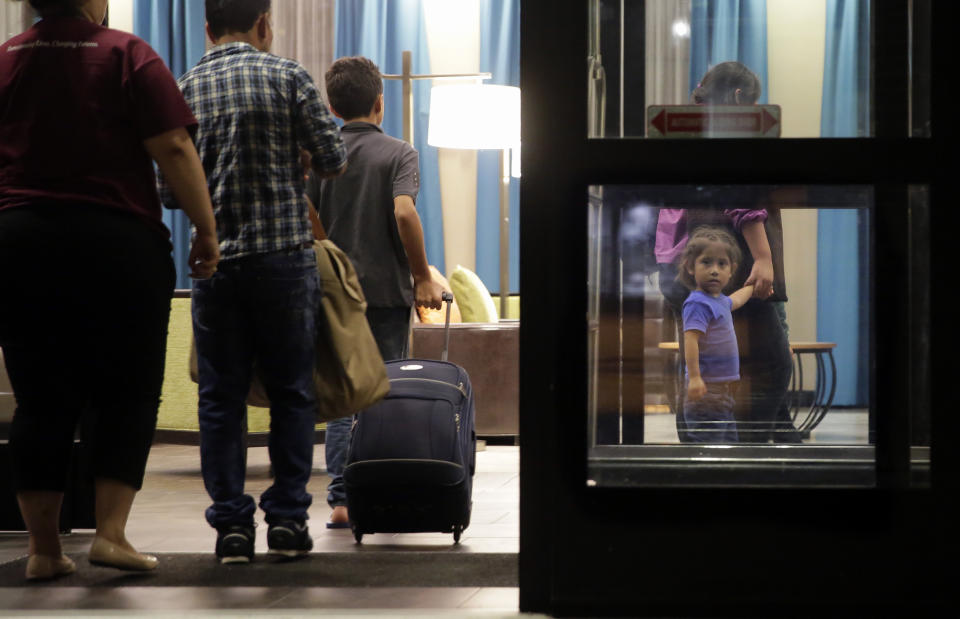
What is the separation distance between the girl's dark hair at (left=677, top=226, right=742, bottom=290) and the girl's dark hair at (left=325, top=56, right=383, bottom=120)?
122 cm

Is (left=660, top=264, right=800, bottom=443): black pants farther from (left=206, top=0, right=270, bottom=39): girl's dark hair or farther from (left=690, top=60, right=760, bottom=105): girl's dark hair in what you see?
(left=206, top=0, right=270, bottom=39): girl's dark hair

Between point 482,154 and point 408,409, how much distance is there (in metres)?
5.72

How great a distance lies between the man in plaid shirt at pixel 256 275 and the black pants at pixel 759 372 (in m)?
0.80

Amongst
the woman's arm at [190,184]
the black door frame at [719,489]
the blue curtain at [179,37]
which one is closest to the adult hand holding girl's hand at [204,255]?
the woman's arm at [190,184]

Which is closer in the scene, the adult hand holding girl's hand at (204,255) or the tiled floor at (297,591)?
the tiled floor at (297,591)

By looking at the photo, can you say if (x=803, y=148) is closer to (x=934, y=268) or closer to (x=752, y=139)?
(x=752, y=139)

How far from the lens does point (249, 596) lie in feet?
7.54

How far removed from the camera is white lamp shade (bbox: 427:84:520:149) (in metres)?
6.52

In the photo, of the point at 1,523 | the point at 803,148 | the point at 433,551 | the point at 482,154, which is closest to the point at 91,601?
the point at 433,551

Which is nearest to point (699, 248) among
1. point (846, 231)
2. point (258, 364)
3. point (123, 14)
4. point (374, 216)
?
point (846, 231)

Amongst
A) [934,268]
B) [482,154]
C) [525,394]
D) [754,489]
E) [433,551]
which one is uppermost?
[482,154]

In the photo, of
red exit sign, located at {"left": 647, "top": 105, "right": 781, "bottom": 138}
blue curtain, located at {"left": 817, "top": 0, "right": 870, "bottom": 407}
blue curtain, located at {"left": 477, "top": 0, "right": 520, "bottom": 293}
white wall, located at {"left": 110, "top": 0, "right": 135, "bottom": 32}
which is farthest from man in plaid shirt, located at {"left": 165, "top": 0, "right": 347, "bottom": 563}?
white wall, located at {"left": 110, "top": 0, "right": 135, "bottom": 32}

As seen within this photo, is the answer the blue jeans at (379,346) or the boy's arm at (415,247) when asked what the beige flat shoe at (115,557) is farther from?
the boy's arm at (415,247)

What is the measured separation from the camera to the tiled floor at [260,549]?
2.17 m
